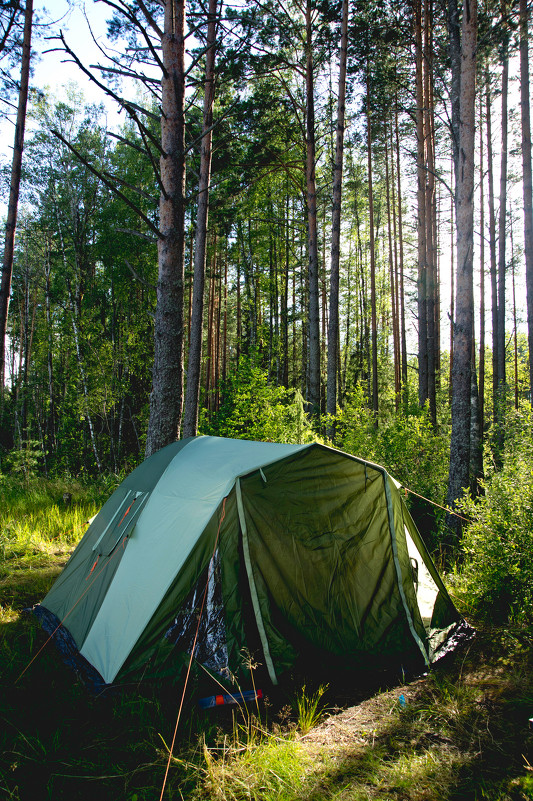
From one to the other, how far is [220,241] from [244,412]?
1358 centimetres

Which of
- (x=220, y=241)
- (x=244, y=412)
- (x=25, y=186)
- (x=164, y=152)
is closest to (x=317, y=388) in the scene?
(x=244, y=412)

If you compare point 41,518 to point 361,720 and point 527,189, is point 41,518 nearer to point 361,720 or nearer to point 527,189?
point 361,720

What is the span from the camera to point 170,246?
15.8ft

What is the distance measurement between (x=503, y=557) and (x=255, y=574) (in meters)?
2.31

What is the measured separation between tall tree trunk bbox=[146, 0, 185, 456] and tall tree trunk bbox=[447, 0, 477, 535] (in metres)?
3.54

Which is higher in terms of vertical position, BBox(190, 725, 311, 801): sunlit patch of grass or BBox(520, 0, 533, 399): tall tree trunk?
BBox(520, 0, 533, 399): tall tree trunk

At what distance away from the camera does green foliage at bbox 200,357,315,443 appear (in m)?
7.31

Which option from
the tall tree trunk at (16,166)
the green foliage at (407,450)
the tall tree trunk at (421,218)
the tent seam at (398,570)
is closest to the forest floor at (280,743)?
the tent seam at (398,570)

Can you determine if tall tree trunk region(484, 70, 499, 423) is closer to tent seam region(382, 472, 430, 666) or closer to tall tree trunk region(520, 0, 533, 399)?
tall tree trunk region(520, 0, 533, 399)

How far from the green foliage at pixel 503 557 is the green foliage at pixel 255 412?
10.6ft

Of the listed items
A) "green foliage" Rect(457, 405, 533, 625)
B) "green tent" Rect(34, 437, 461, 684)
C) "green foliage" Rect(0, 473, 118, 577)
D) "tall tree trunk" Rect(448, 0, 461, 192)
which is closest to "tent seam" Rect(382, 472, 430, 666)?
"green tent" Rect(34, 437, 461, 684)

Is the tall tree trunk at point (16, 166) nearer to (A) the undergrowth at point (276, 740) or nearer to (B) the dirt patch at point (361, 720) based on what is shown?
(A) the undergrowth at point (276, 740)

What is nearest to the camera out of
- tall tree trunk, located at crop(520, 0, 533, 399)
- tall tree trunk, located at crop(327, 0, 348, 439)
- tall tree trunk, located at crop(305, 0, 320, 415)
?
tall tree trunk, located at crop(520, 0, 533, 399)

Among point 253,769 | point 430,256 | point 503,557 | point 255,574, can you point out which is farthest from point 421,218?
point 253,769
